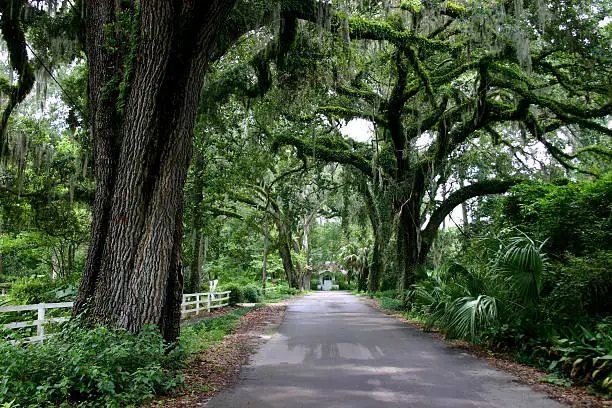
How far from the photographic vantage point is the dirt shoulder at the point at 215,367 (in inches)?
212

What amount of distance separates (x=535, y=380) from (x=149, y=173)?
607 cm

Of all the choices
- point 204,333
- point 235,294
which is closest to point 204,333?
point 204,333

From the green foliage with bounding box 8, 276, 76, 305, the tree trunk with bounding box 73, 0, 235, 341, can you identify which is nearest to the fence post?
the tree trunk with bounding box 73, 0, 235, 341

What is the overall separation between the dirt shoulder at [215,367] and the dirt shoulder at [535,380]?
4.09 meters

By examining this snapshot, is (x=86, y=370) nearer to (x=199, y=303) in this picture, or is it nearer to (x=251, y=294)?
(x=199, y=303)

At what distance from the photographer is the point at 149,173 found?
6.39 metres

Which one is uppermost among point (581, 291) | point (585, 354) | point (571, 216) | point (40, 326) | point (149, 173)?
point (149, 173)

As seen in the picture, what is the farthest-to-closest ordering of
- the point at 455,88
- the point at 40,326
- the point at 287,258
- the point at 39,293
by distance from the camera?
the point at 287,258 < the point at 455,88 < the point at 39,293 < the point at 40,326

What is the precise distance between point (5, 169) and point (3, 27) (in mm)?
7110

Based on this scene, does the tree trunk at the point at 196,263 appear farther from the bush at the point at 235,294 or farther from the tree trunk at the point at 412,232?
the tree trunk at the point at 412,232

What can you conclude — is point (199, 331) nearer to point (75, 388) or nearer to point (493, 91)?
point (75, 388)

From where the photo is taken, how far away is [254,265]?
39656 mm

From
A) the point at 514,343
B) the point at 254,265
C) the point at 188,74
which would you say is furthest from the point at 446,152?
the point at 254,265

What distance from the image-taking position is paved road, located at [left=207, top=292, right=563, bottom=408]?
5.25 m
